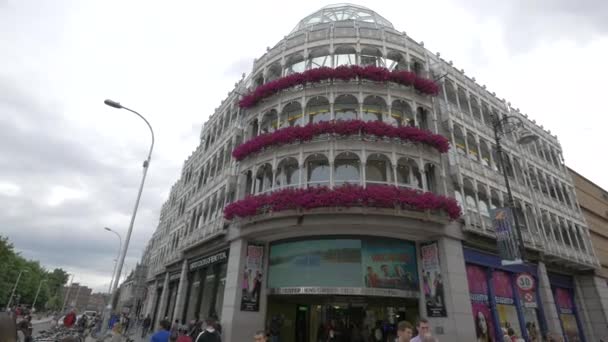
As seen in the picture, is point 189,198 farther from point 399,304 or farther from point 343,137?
point 399,304

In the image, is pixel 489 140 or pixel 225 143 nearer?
pixel 489 140

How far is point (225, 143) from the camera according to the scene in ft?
87.0

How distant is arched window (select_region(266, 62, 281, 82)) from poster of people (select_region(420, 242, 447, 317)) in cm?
1538

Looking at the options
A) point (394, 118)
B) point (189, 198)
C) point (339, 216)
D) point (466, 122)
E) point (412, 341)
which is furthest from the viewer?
point (189, 198)

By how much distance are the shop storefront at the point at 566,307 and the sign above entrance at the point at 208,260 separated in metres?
23.5

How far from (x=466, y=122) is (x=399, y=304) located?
517 inches

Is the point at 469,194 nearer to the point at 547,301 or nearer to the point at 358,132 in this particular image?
the point at 358,132

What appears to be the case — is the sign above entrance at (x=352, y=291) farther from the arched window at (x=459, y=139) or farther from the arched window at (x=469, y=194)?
the arched window at (x=459, y=139)

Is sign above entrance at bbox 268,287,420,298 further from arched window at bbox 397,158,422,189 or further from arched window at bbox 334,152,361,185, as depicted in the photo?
arched window at bbox 397,158,422,189

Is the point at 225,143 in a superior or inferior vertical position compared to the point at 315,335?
superior

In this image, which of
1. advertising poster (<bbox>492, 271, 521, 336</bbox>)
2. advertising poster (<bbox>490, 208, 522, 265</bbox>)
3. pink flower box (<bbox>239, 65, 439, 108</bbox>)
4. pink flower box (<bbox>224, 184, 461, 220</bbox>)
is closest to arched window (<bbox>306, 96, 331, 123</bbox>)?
pink flower box (<bbox>239, 65, 439, 108</bbox>)

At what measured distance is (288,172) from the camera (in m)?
19.9

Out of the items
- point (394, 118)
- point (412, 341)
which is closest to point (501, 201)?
point (394, 118)

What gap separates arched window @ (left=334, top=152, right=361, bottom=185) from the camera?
18422mm
